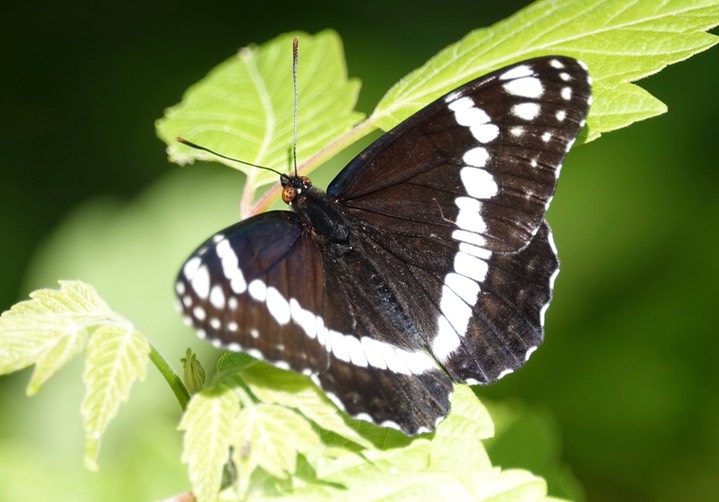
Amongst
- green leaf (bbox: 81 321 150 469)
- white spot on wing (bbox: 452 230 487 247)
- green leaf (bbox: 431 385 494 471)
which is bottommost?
green leaf (bbox: 431 385 494 471)

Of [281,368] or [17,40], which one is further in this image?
[17,40]

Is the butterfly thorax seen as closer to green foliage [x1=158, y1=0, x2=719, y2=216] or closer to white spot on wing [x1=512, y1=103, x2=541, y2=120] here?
green foliage [x1=158, y1=0, x2=719, y2=216]

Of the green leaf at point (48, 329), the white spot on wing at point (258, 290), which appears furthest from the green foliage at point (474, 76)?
the green leaf at point (48, 329)

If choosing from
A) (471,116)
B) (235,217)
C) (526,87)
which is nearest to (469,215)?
(471,116)

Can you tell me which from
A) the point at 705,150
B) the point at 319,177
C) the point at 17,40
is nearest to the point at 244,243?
the point at 319,177

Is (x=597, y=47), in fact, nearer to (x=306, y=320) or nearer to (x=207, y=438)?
(x=306, y=320)

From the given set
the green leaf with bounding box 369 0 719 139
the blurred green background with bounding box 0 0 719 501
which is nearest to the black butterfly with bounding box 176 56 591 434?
the green leaf with bounding box 369 0 719 139

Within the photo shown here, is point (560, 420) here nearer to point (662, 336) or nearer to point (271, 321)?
point (662, 336)
